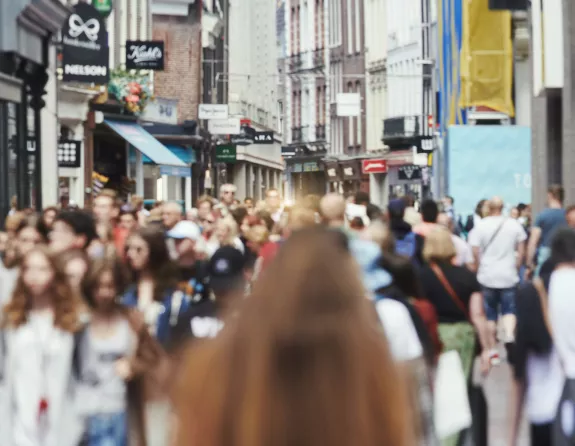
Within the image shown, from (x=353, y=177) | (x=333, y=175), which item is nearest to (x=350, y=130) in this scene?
(x=353, y=177)

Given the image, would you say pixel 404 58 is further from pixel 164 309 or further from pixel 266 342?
pixel 266 342

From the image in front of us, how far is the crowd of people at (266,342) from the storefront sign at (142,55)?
24529mm

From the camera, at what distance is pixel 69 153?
31.7 meters

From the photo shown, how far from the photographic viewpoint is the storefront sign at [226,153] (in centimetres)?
6009

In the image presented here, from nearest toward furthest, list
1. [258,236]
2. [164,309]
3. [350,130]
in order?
[164,309]
[258,236]
[350,130]

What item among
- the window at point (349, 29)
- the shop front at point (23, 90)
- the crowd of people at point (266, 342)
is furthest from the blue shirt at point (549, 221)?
the window at point (349, 29)

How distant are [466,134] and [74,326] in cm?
2232

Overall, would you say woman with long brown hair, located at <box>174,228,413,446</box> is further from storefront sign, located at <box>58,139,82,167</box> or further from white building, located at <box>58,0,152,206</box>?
storefront sign, located at <box>58,139,82,167</box>

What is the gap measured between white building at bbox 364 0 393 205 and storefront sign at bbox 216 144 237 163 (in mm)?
15443

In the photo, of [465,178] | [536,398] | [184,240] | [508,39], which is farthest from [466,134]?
[536,398]

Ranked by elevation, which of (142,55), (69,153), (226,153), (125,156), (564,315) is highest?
(142,55)

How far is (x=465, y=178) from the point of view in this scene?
98.7 feet

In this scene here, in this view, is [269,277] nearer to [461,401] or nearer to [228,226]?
[461,401]

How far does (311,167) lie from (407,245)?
247ft
